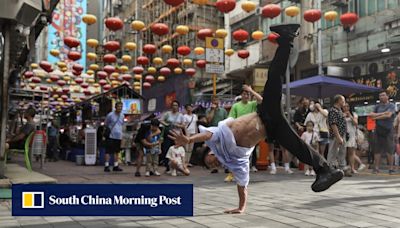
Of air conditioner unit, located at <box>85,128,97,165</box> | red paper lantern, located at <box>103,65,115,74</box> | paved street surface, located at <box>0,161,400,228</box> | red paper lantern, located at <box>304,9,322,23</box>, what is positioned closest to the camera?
paved street surface, located at <box>0,161,400,228</box>

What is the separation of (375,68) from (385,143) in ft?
36.2

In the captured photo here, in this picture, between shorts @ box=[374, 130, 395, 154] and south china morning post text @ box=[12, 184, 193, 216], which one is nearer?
south china morning post text @ box=[12, 184, 193, 216]

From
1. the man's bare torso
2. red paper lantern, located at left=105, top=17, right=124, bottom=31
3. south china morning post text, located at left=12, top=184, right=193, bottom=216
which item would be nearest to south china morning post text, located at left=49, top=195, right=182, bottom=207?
south china morning post text, located at left=12, top=184, right=193, bottom=216

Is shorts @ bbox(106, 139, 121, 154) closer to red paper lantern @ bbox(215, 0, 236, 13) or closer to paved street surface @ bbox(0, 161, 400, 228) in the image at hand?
paved street surface @ bbox(0, 161, 400, 228)

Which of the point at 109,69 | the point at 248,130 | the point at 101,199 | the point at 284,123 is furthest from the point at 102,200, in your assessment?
the point at 109,69

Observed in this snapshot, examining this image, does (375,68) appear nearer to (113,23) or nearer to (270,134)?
(113,23)

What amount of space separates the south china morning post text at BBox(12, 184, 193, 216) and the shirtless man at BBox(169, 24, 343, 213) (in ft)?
2.35

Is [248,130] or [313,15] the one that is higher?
[313,15]

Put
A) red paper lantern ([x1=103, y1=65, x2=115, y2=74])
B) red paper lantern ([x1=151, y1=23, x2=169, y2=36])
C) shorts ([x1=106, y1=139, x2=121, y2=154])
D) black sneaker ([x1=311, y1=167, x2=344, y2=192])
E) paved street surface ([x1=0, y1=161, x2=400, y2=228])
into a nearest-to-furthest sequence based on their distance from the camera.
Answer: paved street surface ([x1=0, y1=161, x2=400, y2=228]), black sneaker ([x1=311, y1=167, x2=344, y2=192]), shorts ([x1=106, y1=139, x2=121, y2=154]), red paper lantern ([x1=151, y1=23, x2=169, y2=36]), red paper lantern ([x1=103, y1=65, x2=115, y2=74])

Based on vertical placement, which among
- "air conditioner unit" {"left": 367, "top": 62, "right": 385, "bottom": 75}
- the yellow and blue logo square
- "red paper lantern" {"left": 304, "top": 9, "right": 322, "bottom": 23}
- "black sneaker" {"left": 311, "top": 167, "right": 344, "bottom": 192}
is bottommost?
the yellow and blue logo square

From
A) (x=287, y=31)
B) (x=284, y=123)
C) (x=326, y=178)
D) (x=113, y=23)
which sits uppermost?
(x=113, y=23)

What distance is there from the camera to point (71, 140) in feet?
61.4

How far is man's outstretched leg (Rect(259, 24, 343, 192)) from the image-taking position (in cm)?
467

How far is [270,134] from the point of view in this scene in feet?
15.7
